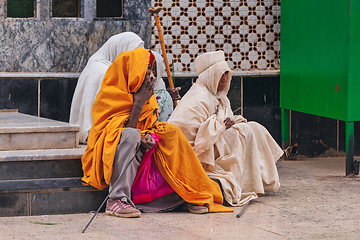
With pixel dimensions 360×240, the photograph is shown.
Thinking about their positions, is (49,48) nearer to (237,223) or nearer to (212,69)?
(212,69)

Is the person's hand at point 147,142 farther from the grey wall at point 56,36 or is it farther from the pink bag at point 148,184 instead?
the grey wall at point 56,36

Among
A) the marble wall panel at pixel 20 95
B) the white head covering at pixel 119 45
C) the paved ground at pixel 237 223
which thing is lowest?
the paved ground at pixel 237 223

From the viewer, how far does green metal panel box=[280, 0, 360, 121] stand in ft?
19.6

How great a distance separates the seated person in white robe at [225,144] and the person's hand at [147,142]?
0.59 meters

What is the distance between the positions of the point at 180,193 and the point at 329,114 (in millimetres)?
2338

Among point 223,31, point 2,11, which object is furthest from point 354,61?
point 2,11

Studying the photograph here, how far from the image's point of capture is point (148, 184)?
480cm

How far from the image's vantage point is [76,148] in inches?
219

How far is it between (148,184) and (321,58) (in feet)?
9.05

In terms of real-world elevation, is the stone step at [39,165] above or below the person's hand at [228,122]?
below

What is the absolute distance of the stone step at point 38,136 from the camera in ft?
17.8

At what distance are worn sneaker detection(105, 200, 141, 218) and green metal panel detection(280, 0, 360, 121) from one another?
2.60m

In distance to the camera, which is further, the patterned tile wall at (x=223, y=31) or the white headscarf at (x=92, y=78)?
the patterned tile wall at (x=223, y=31)

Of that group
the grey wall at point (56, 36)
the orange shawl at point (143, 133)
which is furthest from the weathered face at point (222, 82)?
the grey wall at point (56, 36)
